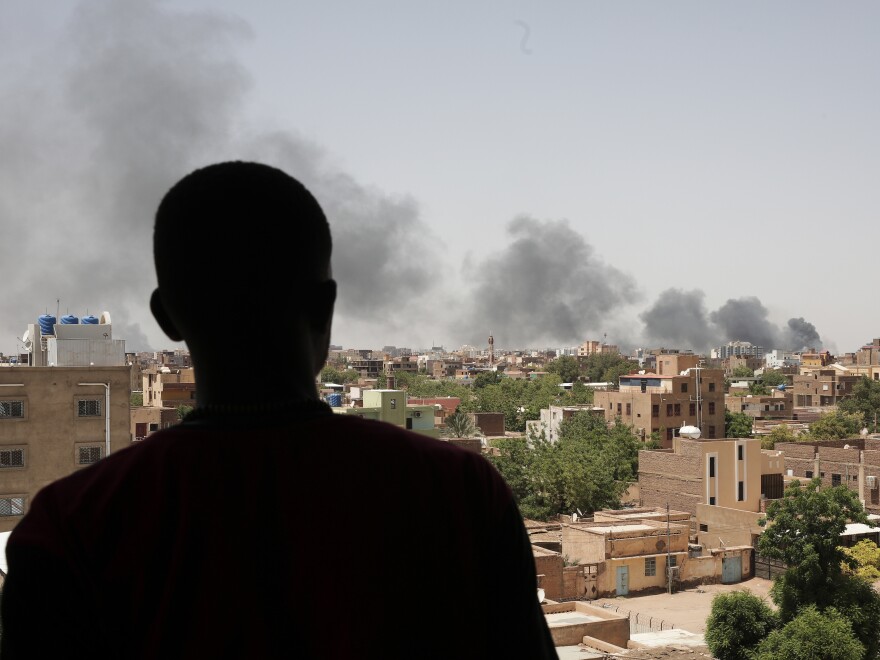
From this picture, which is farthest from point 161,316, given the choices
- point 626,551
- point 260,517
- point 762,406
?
point 762,406

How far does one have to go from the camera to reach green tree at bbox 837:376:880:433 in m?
56.2

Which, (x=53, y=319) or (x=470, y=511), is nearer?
(x=470, y=511)

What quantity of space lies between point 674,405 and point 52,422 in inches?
1245

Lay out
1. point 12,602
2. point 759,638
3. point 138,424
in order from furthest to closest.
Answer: point 138,424, point 759,638, point 12,602

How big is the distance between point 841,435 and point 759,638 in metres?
29.7

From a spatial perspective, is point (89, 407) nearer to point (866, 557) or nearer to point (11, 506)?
point (11, 506)

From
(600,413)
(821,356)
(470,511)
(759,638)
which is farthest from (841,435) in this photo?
(821,356)

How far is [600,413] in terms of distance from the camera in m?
42.8

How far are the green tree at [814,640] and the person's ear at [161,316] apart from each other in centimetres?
1767

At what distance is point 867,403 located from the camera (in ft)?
188

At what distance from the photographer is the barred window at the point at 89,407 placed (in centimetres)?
1559

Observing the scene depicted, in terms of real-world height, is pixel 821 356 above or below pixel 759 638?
above

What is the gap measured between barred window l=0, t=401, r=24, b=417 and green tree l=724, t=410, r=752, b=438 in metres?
34.5

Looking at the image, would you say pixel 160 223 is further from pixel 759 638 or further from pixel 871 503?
pixel 871 503
